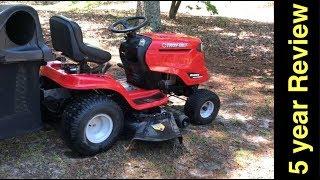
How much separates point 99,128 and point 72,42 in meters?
0.89

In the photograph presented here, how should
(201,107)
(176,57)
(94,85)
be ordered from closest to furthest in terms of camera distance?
(94,85), (176,57), (201,107)

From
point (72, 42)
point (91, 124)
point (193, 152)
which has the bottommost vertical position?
point (193, 152)

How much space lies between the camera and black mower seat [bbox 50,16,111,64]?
4273mm

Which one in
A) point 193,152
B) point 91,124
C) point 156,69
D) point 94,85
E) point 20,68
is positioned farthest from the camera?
→ point 156,69

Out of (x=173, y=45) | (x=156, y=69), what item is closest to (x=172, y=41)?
(x=173, y=45)

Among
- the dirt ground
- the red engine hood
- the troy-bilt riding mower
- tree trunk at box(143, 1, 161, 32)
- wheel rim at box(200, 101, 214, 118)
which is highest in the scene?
tree trunk at box(143, 1, 161, 32)

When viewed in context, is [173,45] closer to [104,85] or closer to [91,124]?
[104,85]

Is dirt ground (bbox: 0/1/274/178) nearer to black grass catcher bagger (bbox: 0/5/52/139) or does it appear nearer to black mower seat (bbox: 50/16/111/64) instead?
black grass catcher bagger (bbox: 0/5/52/139)

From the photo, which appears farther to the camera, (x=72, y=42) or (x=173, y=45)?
(x=173, y=45)

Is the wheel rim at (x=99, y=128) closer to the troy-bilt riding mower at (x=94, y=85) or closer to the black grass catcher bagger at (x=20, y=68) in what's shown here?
the troy-bilt riding mower at (x=94, y=85)

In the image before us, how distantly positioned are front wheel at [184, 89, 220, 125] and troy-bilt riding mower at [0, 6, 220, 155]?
12 millimetres

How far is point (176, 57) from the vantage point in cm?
514

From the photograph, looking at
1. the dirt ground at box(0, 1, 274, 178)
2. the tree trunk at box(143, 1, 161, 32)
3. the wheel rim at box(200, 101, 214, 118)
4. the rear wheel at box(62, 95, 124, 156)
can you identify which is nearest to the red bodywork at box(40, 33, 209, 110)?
the rear wheel at box(62, 95, 124, 156)

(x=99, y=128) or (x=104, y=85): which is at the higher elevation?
(x=104, y=85)
